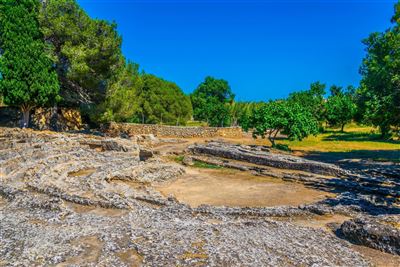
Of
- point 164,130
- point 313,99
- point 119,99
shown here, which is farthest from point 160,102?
point 313,99

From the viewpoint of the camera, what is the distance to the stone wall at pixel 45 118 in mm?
46156

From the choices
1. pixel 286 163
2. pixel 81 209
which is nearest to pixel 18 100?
pixel 81 209

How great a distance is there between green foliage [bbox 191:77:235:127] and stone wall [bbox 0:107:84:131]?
3669 cm

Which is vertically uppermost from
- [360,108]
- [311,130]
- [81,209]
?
[360,108]

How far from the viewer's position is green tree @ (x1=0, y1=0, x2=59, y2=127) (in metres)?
36.4

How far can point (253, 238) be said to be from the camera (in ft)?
38.2

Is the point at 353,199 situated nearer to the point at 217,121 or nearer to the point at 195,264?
the point at 195,264

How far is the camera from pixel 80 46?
3934 centimetres

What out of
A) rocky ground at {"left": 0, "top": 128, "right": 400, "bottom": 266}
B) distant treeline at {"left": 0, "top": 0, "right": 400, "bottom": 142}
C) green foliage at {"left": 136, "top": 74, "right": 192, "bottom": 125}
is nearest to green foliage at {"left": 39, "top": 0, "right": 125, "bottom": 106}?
distant treeline at {"left": 0, "top": 0, "right": 400, "bottom": 142}

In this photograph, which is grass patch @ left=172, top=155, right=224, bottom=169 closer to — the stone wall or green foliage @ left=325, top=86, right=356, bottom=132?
the stone wall

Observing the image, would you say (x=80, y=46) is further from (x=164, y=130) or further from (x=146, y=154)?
(x=164, y=130)

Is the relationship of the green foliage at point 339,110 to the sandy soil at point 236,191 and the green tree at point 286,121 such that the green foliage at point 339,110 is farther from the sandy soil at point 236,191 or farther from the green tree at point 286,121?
the sandy soil at point 236,191

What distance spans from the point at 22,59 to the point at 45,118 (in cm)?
1170

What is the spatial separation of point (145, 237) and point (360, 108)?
36236 mm
